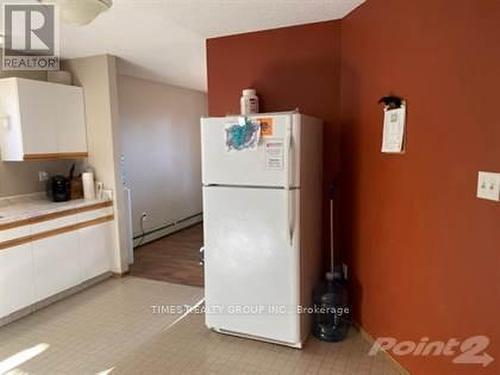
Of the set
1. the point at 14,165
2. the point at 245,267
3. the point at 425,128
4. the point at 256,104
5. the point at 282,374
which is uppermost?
the point at 256,104

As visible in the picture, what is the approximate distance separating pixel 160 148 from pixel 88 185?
1.88 m

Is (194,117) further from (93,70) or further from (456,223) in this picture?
(456,223)

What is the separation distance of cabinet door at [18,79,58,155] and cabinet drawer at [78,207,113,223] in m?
0.66

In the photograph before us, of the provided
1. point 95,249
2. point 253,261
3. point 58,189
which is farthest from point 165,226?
point 253,261

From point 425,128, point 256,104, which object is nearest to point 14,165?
point 256,104

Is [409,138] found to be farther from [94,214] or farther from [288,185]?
[94,214]

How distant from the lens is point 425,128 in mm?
1842

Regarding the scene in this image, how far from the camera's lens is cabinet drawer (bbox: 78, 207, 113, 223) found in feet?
11.3

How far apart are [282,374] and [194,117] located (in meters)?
4.91

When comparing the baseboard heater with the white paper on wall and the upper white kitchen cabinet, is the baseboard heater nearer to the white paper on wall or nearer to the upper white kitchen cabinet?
the upper white kitchen cabinet

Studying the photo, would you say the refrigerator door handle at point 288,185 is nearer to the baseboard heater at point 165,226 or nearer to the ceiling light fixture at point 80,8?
the ceiling light fixture at point 80,8

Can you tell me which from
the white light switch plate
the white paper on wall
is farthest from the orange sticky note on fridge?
the white light switch plate

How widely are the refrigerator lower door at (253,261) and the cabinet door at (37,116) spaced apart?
1.81 metres

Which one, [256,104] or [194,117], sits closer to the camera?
[256,104]
